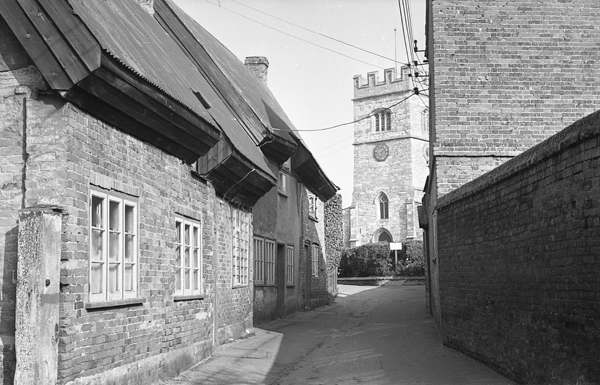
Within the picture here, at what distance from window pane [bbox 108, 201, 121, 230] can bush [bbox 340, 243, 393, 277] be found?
1948 inches

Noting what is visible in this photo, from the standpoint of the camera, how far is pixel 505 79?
15.4 meters

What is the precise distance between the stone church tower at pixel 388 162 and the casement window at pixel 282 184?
4974 centimetres

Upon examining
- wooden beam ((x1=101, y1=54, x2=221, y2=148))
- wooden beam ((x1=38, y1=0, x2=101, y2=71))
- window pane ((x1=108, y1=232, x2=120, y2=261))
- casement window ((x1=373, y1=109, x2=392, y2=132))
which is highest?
casement window ((x1=373, y1=109, x2=392, y2=132))

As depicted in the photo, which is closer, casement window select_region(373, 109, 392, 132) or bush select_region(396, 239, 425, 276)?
bush select_region(396, 239, 425, 276)

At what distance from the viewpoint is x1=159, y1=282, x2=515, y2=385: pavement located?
33.4 feet

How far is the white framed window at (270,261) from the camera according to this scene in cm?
A: 1966

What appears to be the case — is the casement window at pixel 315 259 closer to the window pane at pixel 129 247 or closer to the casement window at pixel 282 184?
the casement window at pixel 282 184

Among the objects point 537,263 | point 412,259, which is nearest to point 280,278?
point 537,263

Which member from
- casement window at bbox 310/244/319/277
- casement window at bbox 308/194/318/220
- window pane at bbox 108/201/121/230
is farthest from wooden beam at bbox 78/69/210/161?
casement window at bbox 310/244/319/277

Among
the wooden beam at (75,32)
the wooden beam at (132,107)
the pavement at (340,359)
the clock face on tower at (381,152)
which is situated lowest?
the pavement at (340,359)

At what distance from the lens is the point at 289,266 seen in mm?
22516

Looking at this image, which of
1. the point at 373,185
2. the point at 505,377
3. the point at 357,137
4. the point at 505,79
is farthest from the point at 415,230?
the point at 505,377

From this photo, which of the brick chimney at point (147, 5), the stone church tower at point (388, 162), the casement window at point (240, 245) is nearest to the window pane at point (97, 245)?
the casement window at point (240, 245)

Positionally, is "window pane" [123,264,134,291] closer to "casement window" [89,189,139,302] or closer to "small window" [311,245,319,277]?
"casement window" [89,189,139,302]
